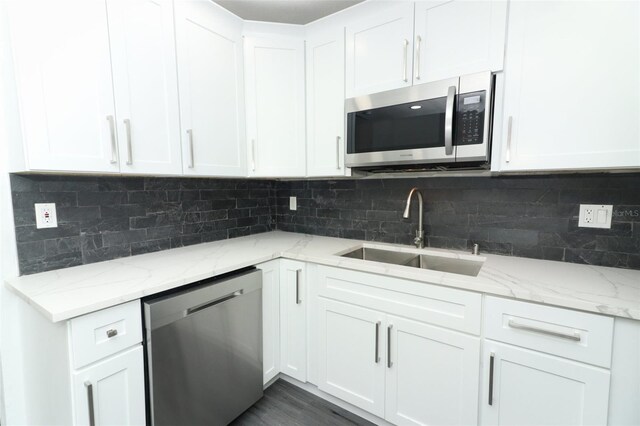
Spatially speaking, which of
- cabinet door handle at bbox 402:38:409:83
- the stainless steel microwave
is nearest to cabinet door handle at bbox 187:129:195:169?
the stainless steel microwave

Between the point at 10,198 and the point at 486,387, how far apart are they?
2.24 metres

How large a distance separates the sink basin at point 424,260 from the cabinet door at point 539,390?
1.69ft

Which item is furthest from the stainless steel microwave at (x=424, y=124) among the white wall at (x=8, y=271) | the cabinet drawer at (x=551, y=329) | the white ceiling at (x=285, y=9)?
the white wall at (x=8, y=271)

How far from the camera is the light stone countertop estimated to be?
1079mm

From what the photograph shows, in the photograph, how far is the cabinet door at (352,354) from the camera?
1574mm

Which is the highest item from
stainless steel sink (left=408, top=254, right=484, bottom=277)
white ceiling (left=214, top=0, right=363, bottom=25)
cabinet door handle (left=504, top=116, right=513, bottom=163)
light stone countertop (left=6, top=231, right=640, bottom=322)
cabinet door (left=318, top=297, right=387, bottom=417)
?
white ceiling (left=214, top=0, right=363, bottom=25)

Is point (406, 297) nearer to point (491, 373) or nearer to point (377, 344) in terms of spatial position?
point (377, 344)

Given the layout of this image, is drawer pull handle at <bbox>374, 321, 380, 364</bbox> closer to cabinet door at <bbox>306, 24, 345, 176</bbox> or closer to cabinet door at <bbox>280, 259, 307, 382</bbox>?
cabinet door at <bbox>280, 259, 307, 382</bbox>

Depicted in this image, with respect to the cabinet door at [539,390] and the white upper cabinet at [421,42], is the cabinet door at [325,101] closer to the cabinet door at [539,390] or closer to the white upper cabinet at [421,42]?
the white upper cabinet at [421,42]

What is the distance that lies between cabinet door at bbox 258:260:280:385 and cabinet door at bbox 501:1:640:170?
138 centimetres

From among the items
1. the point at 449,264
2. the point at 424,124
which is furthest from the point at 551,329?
the point at 424,124

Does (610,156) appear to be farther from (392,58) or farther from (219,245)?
(219,245)

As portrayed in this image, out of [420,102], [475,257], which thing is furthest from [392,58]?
[475,257]

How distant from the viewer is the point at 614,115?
1182mm
